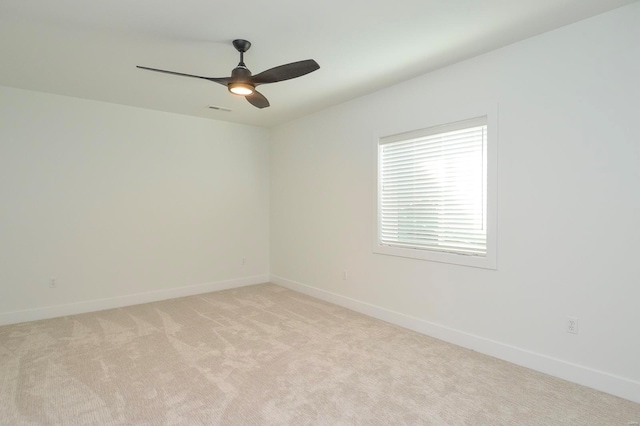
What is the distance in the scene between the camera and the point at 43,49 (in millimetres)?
2881

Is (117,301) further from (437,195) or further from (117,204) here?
(437,195)

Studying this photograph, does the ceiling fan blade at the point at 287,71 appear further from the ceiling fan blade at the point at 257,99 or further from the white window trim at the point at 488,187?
the white window trim at the point at 488,187

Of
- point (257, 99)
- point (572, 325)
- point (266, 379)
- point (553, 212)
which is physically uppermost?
point (257, 99)

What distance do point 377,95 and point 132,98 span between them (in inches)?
121

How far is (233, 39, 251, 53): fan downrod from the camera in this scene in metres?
2.69

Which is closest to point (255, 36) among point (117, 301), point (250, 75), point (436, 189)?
point (250, 75)

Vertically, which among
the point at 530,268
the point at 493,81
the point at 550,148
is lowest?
the point at 530,268

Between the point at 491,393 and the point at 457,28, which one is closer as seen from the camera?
the point at 491,393

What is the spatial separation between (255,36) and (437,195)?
223cm

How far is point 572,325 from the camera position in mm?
2504

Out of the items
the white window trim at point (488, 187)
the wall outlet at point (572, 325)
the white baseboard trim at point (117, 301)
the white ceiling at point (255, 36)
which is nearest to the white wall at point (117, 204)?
the white baseboard trim at point (117, 301)

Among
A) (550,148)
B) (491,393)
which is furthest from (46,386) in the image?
(550,148)

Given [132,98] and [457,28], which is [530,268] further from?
[132,98]

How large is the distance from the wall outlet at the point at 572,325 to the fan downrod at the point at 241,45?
10.9 feet
